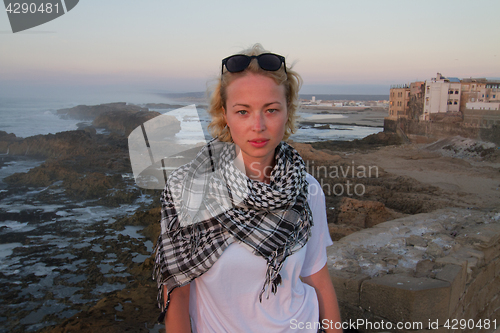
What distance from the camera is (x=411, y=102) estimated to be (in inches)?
744

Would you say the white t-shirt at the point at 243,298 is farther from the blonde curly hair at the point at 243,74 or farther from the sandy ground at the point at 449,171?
the sandy ground at the point at 449,171

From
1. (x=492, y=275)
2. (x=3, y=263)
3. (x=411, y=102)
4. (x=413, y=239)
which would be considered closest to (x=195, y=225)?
(x=413, y=239)

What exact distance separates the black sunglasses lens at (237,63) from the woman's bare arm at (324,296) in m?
1.02

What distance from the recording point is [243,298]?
130 cm

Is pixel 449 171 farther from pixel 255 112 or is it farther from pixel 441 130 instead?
pixel 255 112

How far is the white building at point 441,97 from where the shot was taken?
1759cm

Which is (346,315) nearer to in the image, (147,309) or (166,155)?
(147,309)

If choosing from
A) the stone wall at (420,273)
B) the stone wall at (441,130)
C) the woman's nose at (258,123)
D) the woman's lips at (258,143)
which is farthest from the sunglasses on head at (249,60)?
the stone wall at (441,130)

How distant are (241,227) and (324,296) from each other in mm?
608

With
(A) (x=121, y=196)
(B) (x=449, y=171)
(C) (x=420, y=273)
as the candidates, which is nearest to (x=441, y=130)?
(B) (x=449, y=171)

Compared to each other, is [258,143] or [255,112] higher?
[255,112]

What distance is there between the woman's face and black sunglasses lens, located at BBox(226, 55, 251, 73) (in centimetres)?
4

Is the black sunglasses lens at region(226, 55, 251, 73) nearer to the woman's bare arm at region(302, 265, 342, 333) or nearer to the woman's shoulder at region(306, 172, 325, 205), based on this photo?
the woman's shoulder at region(306, 172, 325, 205)

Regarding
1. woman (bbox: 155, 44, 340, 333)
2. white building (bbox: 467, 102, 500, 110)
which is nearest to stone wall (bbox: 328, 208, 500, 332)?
woman (bbox: 155, 44, 340, 333)
